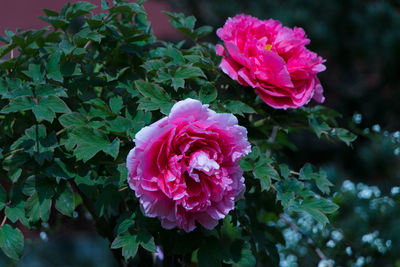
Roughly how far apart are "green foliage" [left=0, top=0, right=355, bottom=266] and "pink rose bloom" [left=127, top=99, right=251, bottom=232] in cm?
Result: 6

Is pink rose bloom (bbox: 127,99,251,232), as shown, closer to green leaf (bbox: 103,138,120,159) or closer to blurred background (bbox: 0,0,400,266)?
green leaf (bbox: 103,138,120,159)

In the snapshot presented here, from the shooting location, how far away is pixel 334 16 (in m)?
3.48

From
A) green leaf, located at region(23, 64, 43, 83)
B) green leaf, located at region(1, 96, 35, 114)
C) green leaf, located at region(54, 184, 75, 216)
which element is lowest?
green leaf, located at region(54, 184, 75, 216)

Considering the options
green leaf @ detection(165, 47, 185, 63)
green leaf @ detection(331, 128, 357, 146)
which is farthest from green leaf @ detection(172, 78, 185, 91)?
green leaf @ detection(331, 128, 357, 146)

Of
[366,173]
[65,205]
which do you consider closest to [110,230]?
[65,205]

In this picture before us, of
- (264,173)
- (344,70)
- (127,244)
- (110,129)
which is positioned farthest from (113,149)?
(344,70)

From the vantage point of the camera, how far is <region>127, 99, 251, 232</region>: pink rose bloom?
0.77 m

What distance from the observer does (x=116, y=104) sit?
0.89 meters

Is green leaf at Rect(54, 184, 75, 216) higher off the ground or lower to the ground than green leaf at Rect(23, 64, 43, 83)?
lower

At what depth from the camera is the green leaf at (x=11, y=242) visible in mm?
831

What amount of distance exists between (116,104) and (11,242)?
0.30m

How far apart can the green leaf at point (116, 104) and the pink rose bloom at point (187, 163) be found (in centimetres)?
14

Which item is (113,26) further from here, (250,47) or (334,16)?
(334,16)

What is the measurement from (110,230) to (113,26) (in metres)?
0.41
